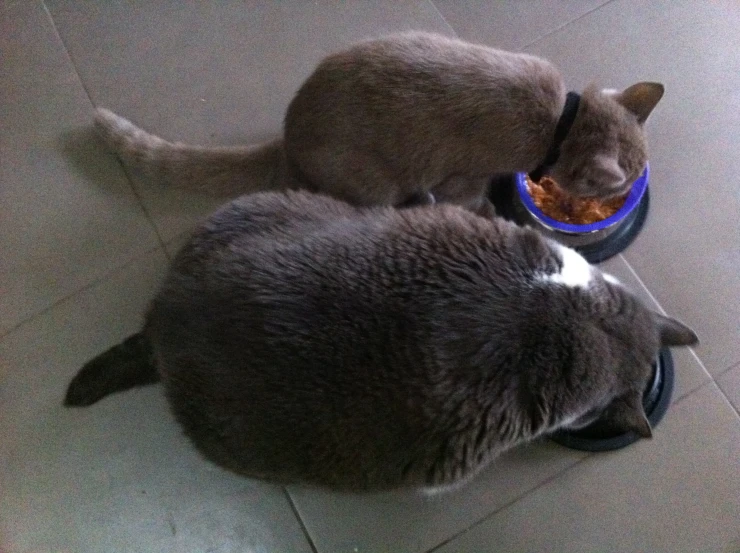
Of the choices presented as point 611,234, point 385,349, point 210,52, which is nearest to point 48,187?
point 210,52

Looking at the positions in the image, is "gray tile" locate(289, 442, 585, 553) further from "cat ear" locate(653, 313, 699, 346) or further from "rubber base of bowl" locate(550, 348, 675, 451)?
"cat ear" locate(653, 313, 699, 346)

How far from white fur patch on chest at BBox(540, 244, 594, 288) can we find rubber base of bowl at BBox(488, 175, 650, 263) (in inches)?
12.1

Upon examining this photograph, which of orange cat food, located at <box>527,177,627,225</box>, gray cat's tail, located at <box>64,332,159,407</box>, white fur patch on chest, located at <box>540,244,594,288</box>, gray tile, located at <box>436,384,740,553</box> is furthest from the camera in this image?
orange cat food, located at <box>527,177,627,225</box>

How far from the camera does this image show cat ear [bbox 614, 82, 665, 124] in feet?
4.12

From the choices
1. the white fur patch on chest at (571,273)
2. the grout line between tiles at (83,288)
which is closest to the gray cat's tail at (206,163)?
the grout line between tiles at (83,288)

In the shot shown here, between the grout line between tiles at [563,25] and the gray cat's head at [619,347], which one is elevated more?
the grout line between tiles at [563,25]

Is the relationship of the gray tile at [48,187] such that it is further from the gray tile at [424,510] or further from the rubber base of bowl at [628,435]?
the rubber base of bowl at [628,435]

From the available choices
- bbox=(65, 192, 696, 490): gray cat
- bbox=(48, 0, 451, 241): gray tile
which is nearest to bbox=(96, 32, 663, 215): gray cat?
bbox=(65, 192, 696, 490): gray cat

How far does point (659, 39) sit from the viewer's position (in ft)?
5.16

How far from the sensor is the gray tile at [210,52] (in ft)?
5.17

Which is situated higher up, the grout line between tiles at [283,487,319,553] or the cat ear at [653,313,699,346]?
the cat ear at [653,313,699,346]

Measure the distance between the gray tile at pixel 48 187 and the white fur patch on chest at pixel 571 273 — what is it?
0.96 meters

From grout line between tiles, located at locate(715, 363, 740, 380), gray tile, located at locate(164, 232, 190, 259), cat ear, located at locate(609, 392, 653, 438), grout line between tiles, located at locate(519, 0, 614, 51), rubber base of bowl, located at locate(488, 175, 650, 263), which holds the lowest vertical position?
grout line between tiles, located at locate(715, 363, 740, 380)

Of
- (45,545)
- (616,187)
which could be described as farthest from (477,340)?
(45,545)
